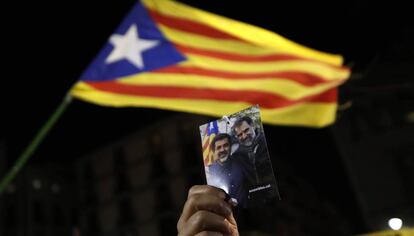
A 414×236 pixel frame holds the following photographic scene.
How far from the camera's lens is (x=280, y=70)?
7781 millimetres

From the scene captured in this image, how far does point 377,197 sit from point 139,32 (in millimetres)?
36113

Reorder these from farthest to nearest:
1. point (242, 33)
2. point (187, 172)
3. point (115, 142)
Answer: point (115, 142)
point (187, 172)
point (242, 33)

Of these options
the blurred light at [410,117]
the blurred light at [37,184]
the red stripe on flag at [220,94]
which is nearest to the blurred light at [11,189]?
the blurred light at [37,184]

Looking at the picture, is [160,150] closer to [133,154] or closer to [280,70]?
[133,154]

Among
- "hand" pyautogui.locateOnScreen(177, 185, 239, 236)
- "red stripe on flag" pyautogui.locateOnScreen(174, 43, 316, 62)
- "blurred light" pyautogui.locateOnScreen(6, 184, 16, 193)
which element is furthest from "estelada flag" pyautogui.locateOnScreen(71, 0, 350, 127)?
"blurred light" pyautogui.locateOnScreen(6, 184, 16, 193)

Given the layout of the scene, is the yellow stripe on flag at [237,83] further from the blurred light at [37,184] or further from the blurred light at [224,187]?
the blurred light at [37,184]

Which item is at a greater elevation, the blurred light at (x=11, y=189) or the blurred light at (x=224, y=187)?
the blurred light at (x=11, y=189)

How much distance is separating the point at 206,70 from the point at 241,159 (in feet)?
16.9

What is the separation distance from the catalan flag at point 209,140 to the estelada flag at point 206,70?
437 centimetres

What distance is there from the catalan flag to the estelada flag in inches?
172

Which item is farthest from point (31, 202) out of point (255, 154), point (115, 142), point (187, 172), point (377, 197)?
point (255, 154)

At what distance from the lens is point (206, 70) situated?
7547 millimetres

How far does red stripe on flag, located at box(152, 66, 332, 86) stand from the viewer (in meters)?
7.39

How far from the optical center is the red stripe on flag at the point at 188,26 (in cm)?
727
